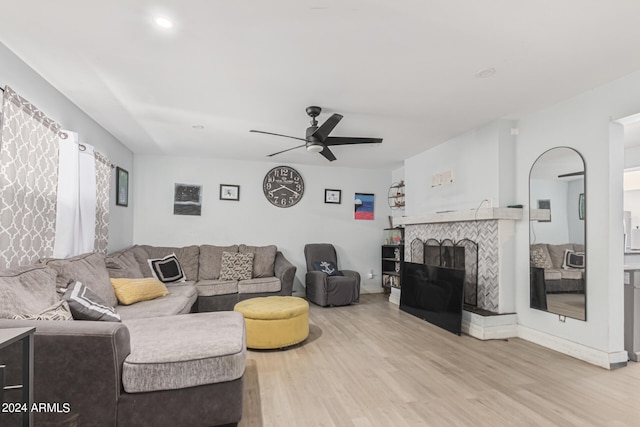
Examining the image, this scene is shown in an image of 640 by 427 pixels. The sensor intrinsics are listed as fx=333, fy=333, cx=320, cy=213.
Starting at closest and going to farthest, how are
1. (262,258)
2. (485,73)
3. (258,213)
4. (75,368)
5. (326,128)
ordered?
1. (75,368)
2. (485,73)
3. (326,128)
4. (262,258)
5. (258,213)

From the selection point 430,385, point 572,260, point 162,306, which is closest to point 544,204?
point 572,260

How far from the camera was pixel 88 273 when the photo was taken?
9.43 feet

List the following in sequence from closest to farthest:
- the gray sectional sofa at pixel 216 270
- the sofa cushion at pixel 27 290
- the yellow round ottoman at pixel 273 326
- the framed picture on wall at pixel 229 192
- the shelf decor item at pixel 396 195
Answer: the sofa cushion at pixel 27 290
the yellow round ottoman at pixel 273 326
the gray sectional sofa at pixel 216 270
the framed picture on wall at pixel 229 192
the shelf decor item at pixel 396 195

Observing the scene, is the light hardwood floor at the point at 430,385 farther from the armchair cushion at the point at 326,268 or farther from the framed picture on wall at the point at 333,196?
the framed picture on wall at the point at 333,196

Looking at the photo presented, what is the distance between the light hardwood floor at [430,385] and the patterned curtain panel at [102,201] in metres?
2.30

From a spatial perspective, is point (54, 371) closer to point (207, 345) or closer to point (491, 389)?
point (207, 345)

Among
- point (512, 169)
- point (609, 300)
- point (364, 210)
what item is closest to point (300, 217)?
point (364, 210)

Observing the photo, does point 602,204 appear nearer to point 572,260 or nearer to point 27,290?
point 572,260

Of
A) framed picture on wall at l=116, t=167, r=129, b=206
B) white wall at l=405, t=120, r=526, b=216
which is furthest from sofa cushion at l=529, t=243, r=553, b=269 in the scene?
framed picture on wall at l=116, t=167, r=129, b=206

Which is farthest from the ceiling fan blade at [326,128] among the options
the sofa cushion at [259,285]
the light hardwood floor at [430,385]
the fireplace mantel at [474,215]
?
the sofa cushion at [259,285]

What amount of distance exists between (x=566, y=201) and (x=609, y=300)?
0.93 m

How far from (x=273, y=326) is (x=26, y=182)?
7.48 feet

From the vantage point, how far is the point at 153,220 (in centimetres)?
538

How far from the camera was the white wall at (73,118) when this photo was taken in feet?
7.73
